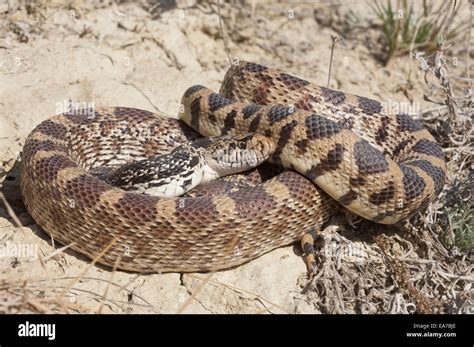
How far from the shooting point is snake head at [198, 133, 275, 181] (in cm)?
801

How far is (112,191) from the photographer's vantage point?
7.25 meters

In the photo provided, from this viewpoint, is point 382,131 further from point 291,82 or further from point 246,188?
point 246,188

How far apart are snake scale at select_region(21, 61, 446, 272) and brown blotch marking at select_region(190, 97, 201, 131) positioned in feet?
0.05

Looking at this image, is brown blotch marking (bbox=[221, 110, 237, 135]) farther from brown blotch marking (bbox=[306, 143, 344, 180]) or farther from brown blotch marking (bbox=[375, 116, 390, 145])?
brown blotch marking (bbox=[375, 116, 390, 145])

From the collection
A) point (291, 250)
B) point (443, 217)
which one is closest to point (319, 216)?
point (291, 250)

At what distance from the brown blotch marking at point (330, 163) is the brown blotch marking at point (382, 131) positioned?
64.1 inches

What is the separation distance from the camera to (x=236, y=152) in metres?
8.12

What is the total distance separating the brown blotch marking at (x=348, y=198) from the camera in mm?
7629

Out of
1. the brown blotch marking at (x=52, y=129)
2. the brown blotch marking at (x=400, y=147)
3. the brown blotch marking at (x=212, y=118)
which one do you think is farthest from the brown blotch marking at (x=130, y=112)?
the brown blotch marking at (x=400, y=147)

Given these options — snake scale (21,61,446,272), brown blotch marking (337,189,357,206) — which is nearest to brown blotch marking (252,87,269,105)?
snake scale (21,61,446,272)

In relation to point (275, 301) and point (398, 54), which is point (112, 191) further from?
point (398, 54)

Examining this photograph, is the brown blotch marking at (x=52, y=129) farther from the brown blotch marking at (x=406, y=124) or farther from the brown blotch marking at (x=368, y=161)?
the brown blotch marking at (x=406, y=124)

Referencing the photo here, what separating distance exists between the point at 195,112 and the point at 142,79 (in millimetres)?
2004

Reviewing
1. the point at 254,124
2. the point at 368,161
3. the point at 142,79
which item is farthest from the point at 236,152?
the point at 142,79
